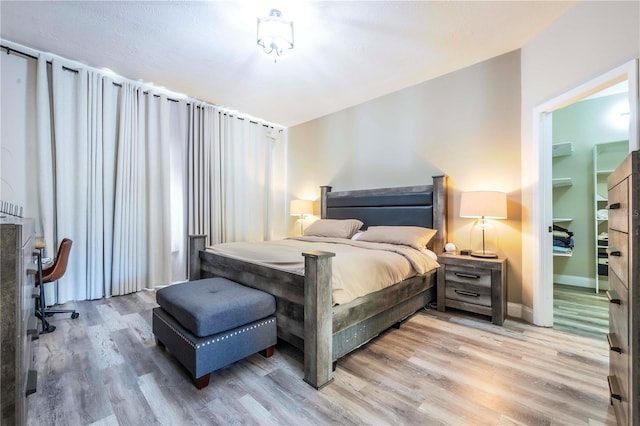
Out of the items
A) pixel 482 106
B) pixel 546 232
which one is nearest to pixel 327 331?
pixel 546 232

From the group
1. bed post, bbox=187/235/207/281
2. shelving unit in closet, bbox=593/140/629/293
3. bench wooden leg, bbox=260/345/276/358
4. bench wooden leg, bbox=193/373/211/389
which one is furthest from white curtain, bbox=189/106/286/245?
shelving unit in closet, bbox=593/140/629/293

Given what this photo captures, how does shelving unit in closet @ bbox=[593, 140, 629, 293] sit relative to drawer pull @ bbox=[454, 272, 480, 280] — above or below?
above

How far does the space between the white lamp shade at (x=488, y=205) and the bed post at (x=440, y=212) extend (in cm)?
41

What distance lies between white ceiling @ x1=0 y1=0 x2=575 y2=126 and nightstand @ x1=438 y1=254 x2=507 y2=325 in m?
2.14

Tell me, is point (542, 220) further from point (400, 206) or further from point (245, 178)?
point (245, 178)

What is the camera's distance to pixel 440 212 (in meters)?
3.09

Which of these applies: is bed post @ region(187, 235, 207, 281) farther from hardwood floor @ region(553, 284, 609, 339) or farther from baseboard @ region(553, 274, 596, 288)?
baseboard @ region(553, 274, 596, 288)

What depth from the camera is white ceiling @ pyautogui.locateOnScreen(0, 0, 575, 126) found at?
2.15 m

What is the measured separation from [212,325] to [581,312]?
3.60 meters

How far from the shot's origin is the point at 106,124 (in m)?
3.25

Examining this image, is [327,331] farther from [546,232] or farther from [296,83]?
[296,83]

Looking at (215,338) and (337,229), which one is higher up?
(337,229)

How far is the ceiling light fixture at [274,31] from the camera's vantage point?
2.08 m

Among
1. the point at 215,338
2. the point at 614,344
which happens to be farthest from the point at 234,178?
the point at 614,344
